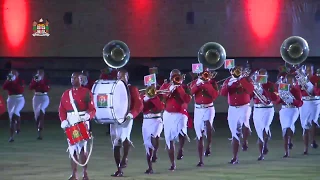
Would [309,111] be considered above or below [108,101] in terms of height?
below

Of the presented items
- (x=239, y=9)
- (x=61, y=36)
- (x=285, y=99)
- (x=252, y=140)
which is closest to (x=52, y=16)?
(x=61, y=36)

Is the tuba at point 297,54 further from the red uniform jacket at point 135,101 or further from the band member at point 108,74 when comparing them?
the red uniform jacket at point 135,101

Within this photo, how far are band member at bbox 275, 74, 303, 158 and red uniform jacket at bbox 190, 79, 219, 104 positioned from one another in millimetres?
1468

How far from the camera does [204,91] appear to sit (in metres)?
17.2

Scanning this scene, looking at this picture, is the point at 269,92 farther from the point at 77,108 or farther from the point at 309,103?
the point at 77,108

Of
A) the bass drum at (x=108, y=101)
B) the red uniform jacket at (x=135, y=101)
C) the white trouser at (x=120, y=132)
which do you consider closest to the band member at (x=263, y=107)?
the red uniform jacket at (x=135, y=101)

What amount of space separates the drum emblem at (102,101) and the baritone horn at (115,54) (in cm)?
347

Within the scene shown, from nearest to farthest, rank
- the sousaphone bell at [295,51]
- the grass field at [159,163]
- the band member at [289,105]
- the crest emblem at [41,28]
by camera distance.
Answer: the grass field at [159,163] → the band member at [289,105] → the sousaphone bell at [295,51] → the crest emblem at [41,28]

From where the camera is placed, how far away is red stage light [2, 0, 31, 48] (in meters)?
28.9

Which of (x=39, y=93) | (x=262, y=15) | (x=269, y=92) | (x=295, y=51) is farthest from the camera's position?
(x=262, y=15)

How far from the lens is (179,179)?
553 inches

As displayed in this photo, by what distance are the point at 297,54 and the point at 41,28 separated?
12286mm

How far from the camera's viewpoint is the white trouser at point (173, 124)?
607 inches

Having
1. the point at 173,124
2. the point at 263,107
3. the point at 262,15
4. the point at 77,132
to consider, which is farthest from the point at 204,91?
the point at 262,15
